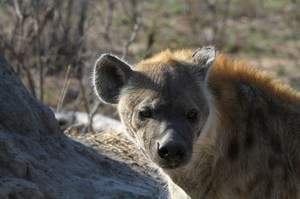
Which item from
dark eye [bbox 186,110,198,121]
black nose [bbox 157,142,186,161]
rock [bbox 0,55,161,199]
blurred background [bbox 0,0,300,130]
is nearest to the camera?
black nose [bbox 157,142,186,161]

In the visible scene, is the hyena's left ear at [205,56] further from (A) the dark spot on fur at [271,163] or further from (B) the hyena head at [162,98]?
(A) the dark spot on fur at [271,163]

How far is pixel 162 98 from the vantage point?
3.99 metres

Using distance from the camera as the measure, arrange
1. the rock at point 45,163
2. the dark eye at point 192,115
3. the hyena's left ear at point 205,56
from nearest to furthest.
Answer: the dark eye at point 192,115
the hyena's left ear at point 205,56
the rock at point 45,163

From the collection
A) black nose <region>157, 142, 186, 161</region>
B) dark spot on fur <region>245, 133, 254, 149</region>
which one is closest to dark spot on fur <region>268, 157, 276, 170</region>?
dark spot on fur <region>245, 133, 254, 149</region>

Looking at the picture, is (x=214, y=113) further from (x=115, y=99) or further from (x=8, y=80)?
(x=8, y=80)

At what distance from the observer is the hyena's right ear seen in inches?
166

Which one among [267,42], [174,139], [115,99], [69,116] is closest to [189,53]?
[115,99]

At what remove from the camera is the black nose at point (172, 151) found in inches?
150

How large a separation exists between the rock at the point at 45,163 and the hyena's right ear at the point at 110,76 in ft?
1.69

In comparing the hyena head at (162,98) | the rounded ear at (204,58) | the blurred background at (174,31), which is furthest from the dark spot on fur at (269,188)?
the blurred background at (174,31)

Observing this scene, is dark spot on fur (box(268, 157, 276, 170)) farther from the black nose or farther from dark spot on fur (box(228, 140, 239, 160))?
the black nose

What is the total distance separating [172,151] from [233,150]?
0.41 m

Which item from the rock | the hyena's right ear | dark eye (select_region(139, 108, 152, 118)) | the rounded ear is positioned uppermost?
the rounded ear

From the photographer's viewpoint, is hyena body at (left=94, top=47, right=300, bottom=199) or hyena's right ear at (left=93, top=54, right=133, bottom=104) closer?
hyena body at (left=94, top=47, right=300, bottom=199)
